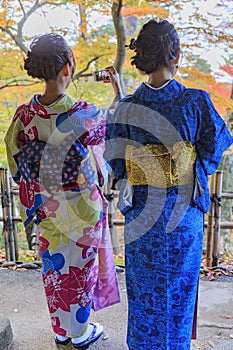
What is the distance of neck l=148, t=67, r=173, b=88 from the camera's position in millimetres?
Answer: 1323

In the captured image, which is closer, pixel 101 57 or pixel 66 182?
pixel 66 182

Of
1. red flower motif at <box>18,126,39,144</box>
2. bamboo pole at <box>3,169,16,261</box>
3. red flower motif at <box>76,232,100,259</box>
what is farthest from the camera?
bamboo pole at <box>3,169,16,261</box>

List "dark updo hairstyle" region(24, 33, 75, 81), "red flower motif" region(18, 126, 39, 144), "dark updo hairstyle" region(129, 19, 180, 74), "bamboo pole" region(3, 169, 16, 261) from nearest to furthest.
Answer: "dark updo hairstyle" region(129, 19, 180, 74), "dark updo hairstyle" region(24, 33, 75, 81), "red flower motif" region(18, 126, 39, 144), "bamboo pole" region(3, 169, 16, 261)

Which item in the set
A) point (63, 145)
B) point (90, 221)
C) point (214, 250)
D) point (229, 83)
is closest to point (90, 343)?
point (90, 221)

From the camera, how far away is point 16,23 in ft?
12.1

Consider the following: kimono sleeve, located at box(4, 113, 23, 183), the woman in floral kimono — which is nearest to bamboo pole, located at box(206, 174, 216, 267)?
the woman in floral kimono

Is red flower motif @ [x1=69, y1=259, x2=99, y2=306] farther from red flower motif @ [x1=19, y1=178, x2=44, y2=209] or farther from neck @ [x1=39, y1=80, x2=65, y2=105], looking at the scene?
neck @ [x1=39, y1=80, x2=65, y2=105]

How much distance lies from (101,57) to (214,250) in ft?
7.71

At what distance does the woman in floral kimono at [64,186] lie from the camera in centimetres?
153

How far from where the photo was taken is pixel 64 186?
5.28 ft

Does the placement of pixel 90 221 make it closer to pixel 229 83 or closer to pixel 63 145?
pixel 63 145

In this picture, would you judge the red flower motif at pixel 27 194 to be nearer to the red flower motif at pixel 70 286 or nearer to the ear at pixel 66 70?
the red flower motif at pixel 70 286

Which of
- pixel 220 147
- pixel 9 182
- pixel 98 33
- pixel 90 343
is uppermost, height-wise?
pixel 98 33

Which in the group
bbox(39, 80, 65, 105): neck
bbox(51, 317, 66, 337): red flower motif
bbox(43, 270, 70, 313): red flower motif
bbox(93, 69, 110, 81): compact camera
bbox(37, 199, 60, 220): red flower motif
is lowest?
bbox(51, 317, 66, 337): red flower motif
